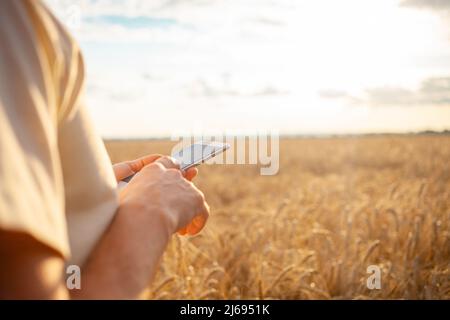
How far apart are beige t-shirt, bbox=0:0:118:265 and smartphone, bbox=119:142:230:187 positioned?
1.12 feet

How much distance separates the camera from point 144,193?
76 centimetres

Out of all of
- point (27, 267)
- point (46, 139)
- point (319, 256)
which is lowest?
point (319, 256)

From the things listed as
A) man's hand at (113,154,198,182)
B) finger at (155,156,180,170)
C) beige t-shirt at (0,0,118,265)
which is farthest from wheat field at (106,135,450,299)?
beige t-shirt at (0,0,118,265)

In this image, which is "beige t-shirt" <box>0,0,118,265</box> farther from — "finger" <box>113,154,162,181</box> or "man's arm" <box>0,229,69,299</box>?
"finger" <box>113,154,162,181</box>

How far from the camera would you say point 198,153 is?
1006 mm

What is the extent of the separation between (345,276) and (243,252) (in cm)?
52

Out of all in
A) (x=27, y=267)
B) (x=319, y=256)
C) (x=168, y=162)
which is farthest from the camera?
(x=319, y=256)

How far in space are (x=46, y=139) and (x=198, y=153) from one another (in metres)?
0.51

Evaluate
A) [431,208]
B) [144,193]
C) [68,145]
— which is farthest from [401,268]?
[68,145]

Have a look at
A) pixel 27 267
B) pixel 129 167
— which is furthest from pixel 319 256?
pixel 27 267

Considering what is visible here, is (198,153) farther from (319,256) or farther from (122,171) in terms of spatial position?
(319,256)

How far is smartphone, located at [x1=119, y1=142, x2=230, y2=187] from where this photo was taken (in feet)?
3.24
